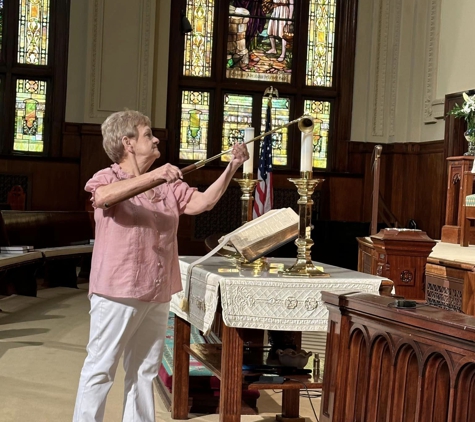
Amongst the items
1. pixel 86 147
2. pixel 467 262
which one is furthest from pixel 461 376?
pixel 86 147

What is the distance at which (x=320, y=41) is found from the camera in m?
13.8

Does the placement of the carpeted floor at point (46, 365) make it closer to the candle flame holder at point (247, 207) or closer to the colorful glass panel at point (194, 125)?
the candle flame holder at point (247, 207)

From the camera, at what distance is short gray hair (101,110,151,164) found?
3316mm

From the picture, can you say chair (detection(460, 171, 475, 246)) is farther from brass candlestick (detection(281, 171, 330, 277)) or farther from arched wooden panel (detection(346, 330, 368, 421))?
arched wooden panel (detection(346, 330, 368, 421))

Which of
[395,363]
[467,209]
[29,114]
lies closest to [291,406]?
[395,363]

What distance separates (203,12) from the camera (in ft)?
44.2

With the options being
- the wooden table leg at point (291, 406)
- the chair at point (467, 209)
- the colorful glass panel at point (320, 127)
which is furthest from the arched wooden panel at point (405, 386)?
the colorful glass panel at point (320, 127)

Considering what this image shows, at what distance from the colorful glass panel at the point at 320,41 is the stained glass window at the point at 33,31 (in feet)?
14.1

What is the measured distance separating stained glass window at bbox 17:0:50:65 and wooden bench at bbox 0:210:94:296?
366 cm

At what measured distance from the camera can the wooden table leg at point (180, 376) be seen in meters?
4.27

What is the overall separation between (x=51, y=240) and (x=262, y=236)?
6.46 meters

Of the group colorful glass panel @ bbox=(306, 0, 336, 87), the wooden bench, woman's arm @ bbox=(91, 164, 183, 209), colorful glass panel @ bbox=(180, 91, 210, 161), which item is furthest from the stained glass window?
woman's arm @ bbox=(91, 164, 183, 209)

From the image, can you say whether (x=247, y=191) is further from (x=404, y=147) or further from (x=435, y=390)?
(x=404, y=147)

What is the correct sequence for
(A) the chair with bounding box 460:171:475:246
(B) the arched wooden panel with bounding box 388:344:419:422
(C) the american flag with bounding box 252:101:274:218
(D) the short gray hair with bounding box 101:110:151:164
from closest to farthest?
1. (B) the arched wooden panel with bounding box 388:344:419:422
2. (D) the short gray hair with bounding box 101:110:151:164
3. (C) the american flag with bounding box 252:101:274:218
4. (A) the chair with bounding box 460:171:475:246
